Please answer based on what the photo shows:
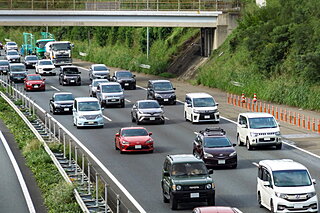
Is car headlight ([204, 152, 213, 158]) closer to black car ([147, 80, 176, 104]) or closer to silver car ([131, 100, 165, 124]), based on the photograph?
silver car ([131, 100, 165, 124])

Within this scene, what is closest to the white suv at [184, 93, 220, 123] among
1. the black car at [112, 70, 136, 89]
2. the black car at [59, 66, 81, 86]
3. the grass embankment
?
the grass embankment

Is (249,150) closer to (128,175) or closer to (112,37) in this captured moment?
(128,175)

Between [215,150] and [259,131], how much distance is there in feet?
18.5

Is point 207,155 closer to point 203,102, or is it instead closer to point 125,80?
point 203,102

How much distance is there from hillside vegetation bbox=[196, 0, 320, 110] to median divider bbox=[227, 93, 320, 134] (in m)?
1.36

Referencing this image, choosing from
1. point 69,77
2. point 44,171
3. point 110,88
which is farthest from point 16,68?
point 44,171

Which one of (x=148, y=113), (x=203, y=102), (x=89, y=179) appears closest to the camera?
(x=89, y=179)

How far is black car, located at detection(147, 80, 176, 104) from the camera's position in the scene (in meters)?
63.4

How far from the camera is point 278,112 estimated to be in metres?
58.4

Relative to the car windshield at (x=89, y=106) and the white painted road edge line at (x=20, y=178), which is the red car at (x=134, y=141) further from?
the car windshield at (x=89, y=106)

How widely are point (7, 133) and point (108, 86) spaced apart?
540 inches

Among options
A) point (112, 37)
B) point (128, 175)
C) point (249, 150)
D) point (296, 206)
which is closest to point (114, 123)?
point (249, 150)

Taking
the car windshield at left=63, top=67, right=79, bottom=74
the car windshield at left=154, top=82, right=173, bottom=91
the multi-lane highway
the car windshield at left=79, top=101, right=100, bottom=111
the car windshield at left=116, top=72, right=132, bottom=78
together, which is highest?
the car windshield at left=63, top=67, right=79, bottom=74

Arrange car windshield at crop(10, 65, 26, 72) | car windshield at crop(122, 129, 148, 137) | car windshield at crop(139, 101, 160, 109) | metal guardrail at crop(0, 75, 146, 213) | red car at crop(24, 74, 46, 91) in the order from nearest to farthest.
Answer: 1. metal guardrail at crop(0, 75, 146, 213)
2. car windshield at crop(122, 129, 148, 137)
3. car windshield at crop(139, 101, 160, 109)
4. red car at crop(24, 74, 46, 91)
5. car windshield at crop(10, 65, 26, 72)
